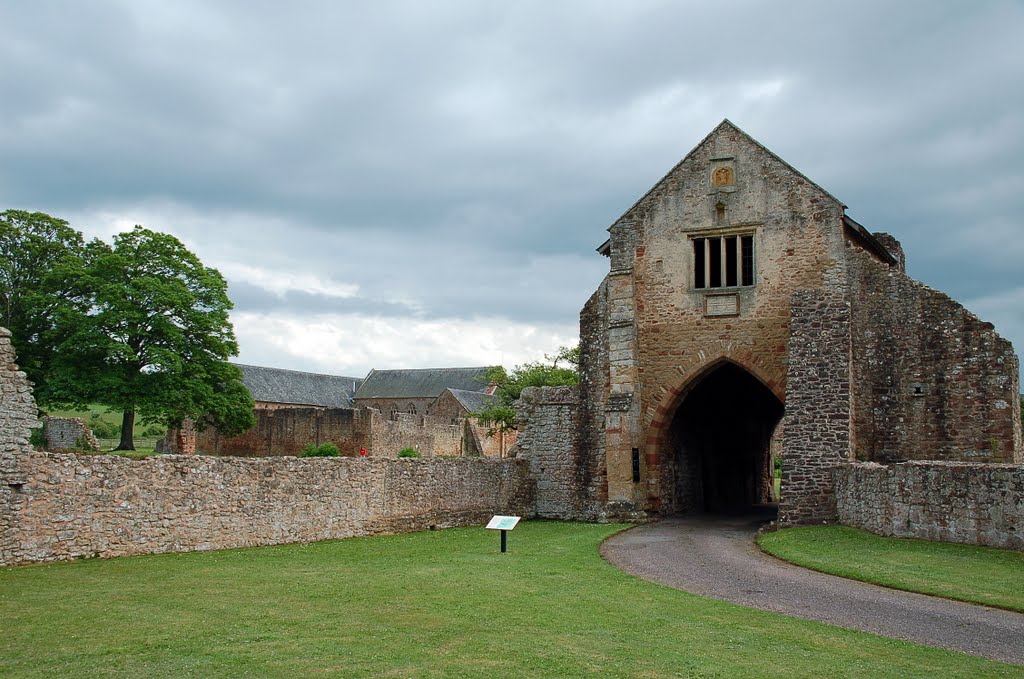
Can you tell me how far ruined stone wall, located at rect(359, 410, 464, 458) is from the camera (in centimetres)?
4500

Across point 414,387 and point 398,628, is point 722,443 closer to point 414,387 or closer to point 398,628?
point 398,628

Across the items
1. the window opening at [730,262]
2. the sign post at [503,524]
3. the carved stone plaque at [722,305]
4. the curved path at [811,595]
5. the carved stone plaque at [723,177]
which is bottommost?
the curved path at [811,595]

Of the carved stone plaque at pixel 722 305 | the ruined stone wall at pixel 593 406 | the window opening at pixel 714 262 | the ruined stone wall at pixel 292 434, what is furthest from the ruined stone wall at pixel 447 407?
the carved stone plaque at pixel 722 305

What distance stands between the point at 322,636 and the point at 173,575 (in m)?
4.79

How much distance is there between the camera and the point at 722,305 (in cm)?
2361

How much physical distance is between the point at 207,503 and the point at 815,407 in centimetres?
1366

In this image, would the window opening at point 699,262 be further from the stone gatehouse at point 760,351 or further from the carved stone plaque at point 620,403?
the carved stone plaque at point 620,403

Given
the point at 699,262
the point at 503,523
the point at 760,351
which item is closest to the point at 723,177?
the point at 699,262

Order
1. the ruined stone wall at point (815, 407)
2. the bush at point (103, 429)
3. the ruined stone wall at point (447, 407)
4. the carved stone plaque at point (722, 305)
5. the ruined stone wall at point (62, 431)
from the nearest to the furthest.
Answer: the ruined stone wall at point (815, 407) → the carved stone plaque at point (722, 305) → the ruined stone wall at point (62, 431) → the bush at point (103, 429) → the ruined stone wall at point (447, 407)

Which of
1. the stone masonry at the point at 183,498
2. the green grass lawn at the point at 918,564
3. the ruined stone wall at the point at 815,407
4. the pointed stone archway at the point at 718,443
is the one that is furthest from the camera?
the pointed stone archway at the point at 718,443

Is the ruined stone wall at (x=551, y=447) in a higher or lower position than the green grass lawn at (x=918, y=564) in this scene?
higher

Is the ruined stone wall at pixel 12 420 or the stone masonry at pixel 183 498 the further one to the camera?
the stone masonry at pixel 183 498

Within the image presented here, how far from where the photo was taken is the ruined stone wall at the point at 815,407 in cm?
2009

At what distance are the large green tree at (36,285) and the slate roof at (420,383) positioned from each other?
39230 mm
